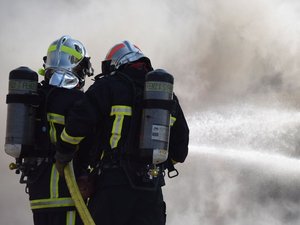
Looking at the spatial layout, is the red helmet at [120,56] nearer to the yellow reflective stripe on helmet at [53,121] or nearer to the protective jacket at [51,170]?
the protective jacket at [51,170]

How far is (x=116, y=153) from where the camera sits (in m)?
5.66

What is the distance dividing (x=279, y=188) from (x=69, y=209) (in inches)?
591

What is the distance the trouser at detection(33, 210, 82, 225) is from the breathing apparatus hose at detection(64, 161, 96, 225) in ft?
0.99

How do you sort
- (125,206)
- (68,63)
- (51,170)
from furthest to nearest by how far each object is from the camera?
(68,63), (51,170), (125,206)

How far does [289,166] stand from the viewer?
19172 mm

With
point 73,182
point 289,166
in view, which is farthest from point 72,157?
point 289,166

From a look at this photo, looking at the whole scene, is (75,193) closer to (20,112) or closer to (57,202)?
(57,202)

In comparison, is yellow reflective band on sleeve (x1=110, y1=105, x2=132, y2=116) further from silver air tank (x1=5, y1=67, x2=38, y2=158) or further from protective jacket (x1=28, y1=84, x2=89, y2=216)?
silver air tank (x1=5, y1=67, x2=38, y2=158)

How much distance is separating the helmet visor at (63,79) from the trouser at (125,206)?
138cm

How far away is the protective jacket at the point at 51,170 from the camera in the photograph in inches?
246

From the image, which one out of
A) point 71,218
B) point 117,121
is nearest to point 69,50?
point 117,121

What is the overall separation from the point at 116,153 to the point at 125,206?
48 cm

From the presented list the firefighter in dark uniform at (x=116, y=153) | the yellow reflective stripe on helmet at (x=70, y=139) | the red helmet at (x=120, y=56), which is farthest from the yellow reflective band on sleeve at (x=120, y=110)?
the red helmet at (x=120, y=56)

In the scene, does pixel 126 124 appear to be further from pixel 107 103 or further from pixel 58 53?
pixel 58 53
